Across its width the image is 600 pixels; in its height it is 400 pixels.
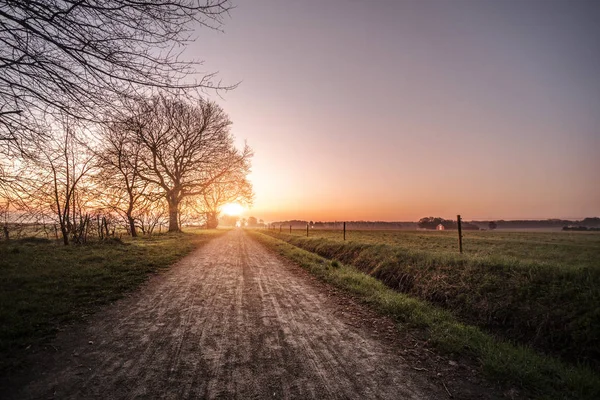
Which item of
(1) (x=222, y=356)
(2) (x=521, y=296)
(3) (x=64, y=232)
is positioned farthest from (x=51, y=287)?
(2) (x=521, y=296)

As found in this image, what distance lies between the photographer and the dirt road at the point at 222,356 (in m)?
3.08

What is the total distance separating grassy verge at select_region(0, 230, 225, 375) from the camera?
4285mm

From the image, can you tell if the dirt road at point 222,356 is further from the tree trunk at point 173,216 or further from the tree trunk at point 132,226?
the tree trunk at point 173,216

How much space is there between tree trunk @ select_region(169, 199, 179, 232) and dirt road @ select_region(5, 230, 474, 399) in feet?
78.6

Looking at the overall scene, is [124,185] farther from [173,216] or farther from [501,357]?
[501,357]

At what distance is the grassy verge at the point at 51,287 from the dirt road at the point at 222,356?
0.46m

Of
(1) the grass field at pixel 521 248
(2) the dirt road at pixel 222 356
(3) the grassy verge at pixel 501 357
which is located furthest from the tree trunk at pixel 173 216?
(3) the grassy verge at pixel 501 357

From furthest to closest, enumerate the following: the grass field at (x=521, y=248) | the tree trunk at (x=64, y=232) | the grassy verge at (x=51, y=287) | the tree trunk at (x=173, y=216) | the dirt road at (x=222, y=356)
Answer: the tree trunk at (x=173, y=216) → the tree trunk at (x=64, y=232) → the grass field at (x=521, y=248) → the grassy verge at (x=51, y=287) → the dirt road at (x=222, y=356)

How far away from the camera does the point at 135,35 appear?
4297 mm

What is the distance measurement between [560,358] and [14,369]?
324 inches

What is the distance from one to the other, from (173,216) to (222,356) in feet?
94.3

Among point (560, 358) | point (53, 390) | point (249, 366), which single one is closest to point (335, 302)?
point (249, 366)

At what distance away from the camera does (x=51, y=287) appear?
6.61 metres

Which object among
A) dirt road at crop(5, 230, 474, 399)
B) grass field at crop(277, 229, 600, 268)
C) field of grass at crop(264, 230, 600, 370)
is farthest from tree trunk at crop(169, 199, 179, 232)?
field of grass at crop(264, 230, 600, 370)
